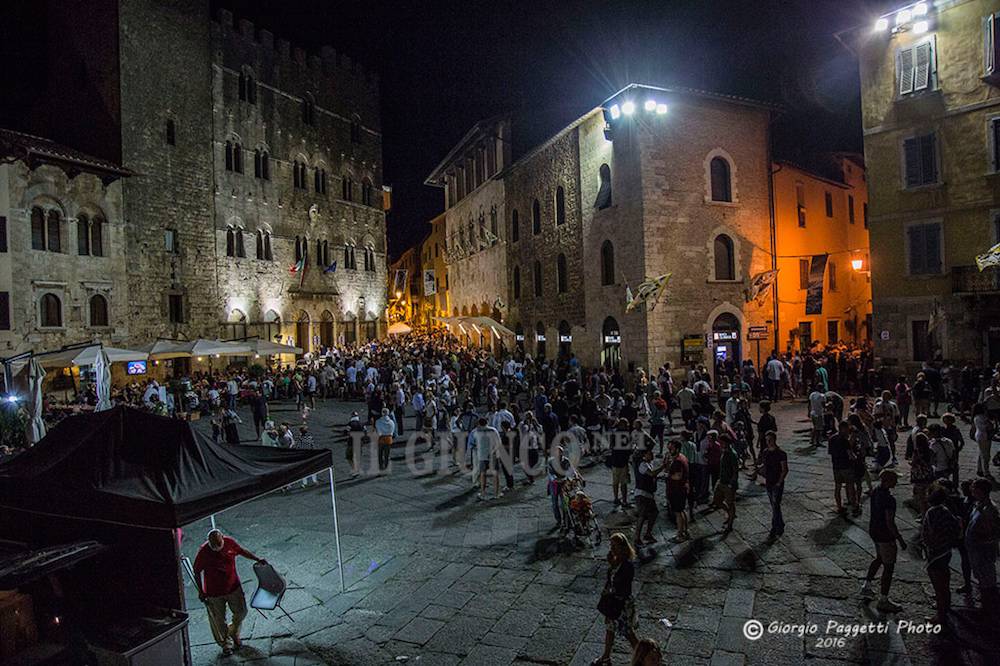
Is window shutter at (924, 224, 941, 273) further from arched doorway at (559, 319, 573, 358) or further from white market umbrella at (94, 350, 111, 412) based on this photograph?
white market umbrella at (94, 350, 111, 412)

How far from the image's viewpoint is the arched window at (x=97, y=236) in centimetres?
2378

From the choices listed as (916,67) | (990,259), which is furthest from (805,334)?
(916,67)

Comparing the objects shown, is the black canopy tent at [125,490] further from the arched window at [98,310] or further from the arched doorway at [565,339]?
the arched window at [98,310]

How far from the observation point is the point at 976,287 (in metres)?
16.9

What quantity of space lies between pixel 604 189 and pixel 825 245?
32.2ft

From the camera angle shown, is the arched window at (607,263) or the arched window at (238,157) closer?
the arched window at (607,263)

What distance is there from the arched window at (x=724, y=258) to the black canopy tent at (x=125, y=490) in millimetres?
19059

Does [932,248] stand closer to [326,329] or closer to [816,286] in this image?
[816,286]

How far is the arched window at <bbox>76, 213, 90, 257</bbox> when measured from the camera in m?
23.3

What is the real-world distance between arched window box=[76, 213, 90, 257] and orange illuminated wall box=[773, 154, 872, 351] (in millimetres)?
27135

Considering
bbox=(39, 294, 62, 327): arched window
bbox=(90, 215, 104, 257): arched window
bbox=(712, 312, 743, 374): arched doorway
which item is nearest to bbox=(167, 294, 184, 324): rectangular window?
bbox=(90, 215, 104, 257): arched window

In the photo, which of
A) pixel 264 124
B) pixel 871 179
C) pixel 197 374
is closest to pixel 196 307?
pixel 197 374

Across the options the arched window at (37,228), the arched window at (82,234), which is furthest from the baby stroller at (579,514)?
the arched window at (82,234)

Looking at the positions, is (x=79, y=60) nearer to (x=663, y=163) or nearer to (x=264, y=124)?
(x=264, y=124)
